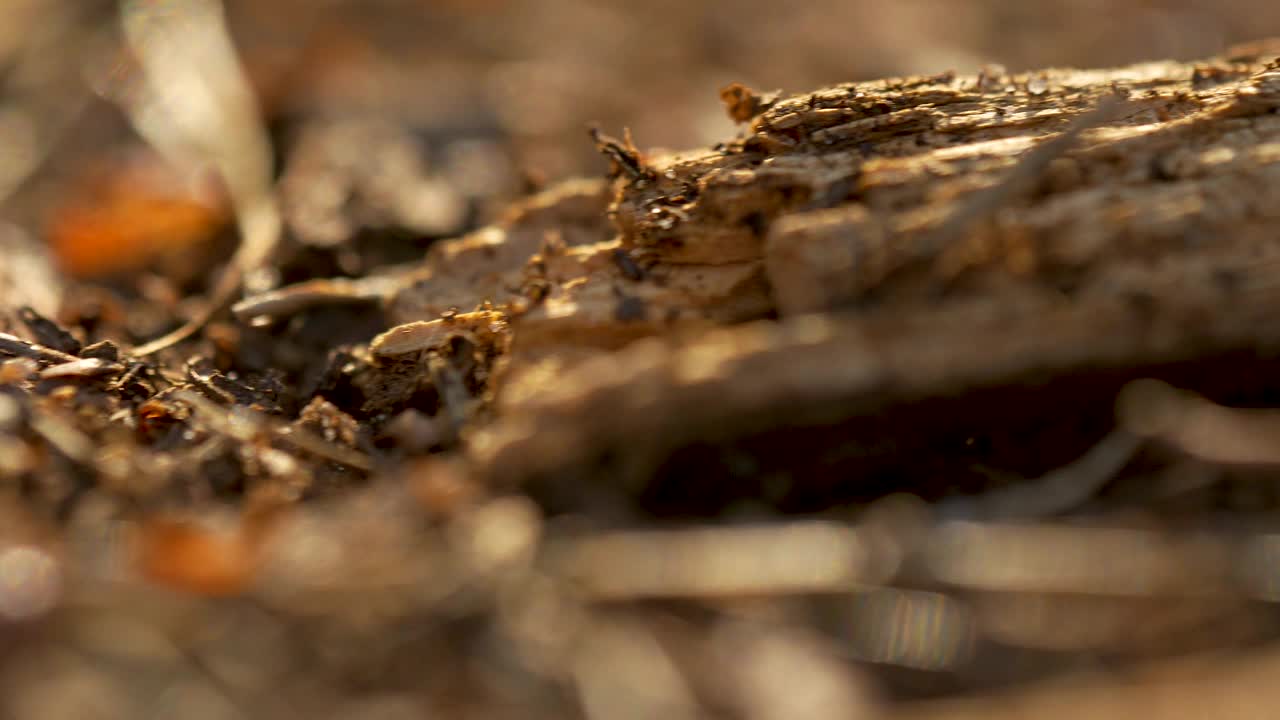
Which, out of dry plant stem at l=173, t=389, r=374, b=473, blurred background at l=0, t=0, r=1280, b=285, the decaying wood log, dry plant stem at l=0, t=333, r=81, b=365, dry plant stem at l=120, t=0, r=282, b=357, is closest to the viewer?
the decaying wood log

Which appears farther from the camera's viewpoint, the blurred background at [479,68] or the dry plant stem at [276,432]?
the blurred background at [479,68]

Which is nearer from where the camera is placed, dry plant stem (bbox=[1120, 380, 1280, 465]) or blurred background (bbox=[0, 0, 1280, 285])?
dry plant stem (bbox=[1120, 380, 1280, 465])

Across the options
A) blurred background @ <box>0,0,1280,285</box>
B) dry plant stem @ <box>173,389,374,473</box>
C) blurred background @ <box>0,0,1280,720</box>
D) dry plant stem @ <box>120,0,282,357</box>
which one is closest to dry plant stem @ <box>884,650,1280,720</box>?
blurred background @ <box>0,0,1280,720</box>

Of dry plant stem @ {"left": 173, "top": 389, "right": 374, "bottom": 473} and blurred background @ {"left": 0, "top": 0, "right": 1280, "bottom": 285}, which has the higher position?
blurred background @ {"left": 0, "top": 0, "right": 1280, "bottom": 285}

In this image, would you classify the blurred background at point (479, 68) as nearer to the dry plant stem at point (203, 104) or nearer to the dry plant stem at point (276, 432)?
the dry plant stem at point (203, 104)

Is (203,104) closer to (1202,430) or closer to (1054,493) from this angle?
(1054,493)

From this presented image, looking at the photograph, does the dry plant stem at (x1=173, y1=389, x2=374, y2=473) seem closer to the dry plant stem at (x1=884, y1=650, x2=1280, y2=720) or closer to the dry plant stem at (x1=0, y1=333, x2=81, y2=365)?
the dry plant stem at (x1=0, y1=333, x2=81, y2=365)

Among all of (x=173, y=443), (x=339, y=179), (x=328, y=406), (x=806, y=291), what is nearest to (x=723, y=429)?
(x=806, y=291)

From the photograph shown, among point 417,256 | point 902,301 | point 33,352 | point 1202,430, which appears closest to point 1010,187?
point 902,301

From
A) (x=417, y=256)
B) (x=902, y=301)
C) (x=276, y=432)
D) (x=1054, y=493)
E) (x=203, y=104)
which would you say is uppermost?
(x=203, y=104)

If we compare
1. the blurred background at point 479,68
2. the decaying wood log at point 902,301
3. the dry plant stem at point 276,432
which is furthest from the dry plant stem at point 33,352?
the blurred background at point 479,68

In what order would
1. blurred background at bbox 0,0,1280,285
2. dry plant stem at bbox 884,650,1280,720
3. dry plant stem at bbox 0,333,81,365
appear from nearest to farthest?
dry plant stem at bbox 884,650,1280,720 < dry plant stem at bbox 0,333,81,365 < blurred background at bbox 0,0,1280,285

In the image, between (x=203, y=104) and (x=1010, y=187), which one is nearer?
(x=1010, y=187)
